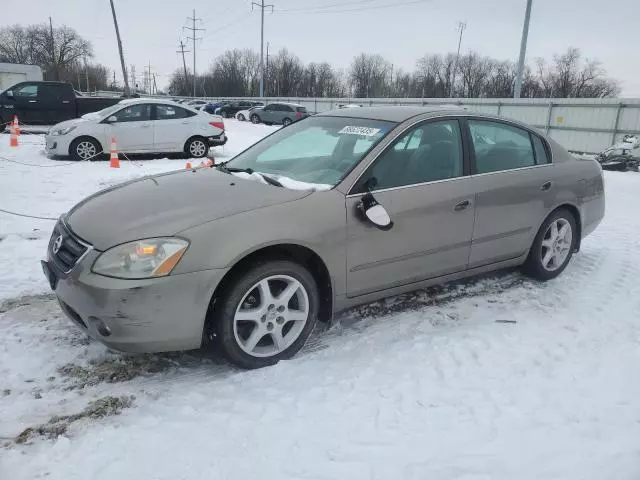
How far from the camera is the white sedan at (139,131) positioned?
37.5ft

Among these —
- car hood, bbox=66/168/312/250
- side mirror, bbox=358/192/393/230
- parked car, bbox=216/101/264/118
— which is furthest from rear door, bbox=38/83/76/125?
parked car, bbox=216/101/264/118

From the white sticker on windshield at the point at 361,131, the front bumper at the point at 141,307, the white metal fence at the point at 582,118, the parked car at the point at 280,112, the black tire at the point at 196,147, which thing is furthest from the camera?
the parked car at the point at 280,112

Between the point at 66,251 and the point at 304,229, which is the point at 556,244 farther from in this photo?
the point at 66,251

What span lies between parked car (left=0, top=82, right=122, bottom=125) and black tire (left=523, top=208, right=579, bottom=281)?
16665mm

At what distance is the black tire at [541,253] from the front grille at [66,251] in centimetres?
362

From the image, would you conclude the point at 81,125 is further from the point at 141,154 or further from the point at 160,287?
the point at 160,287

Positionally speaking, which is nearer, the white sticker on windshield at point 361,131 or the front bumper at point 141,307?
the front bumper at point 141,307

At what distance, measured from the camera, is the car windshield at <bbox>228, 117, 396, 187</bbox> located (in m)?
3.54

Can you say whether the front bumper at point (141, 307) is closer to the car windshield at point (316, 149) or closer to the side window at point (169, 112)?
the car windshield at point (316, 149)

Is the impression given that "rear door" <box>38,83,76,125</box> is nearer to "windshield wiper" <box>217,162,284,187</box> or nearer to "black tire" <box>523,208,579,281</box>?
"windshield wiper" <box>217,162,284,187</box>

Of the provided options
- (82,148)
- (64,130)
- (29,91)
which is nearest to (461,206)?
(82,148)

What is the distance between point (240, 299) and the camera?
9.53 feet

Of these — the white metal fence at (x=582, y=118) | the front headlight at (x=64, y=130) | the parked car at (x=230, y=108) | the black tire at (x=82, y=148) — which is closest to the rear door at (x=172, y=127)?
the black tire at (x=82, y=148)

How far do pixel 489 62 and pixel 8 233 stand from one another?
8318 centimetres
